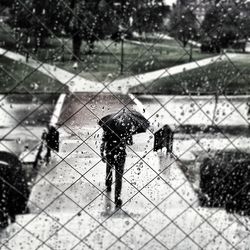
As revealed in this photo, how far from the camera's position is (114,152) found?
1.92 metres

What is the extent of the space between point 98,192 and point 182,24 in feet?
2.86

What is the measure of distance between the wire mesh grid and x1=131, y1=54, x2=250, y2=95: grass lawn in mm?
32

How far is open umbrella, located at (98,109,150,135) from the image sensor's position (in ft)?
6.08

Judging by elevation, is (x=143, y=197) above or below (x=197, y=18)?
below

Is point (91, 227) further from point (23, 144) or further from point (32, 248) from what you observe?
point (23, 144)

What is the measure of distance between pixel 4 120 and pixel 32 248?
757 millimetres

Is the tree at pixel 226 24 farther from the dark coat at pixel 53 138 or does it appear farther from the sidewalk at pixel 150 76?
the dark coat at pixel 53 138

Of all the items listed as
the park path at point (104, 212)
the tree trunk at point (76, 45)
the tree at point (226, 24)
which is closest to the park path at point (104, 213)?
the park path at point (104, 212)

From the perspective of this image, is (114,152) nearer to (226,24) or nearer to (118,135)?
(118,135)

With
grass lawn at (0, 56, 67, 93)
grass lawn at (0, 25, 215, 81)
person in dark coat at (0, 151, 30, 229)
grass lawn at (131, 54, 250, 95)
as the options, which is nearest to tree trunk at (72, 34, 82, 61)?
grass lawn at (0, 25, 215, 81)

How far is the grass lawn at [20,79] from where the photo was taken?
201cm

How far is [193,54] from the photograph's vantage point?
2.21m

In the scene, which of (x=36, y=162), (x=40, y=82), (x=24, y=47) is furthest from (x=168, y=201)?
(x=24, y=47)

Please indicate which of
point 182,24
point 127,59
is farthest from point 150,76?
point 182,24
